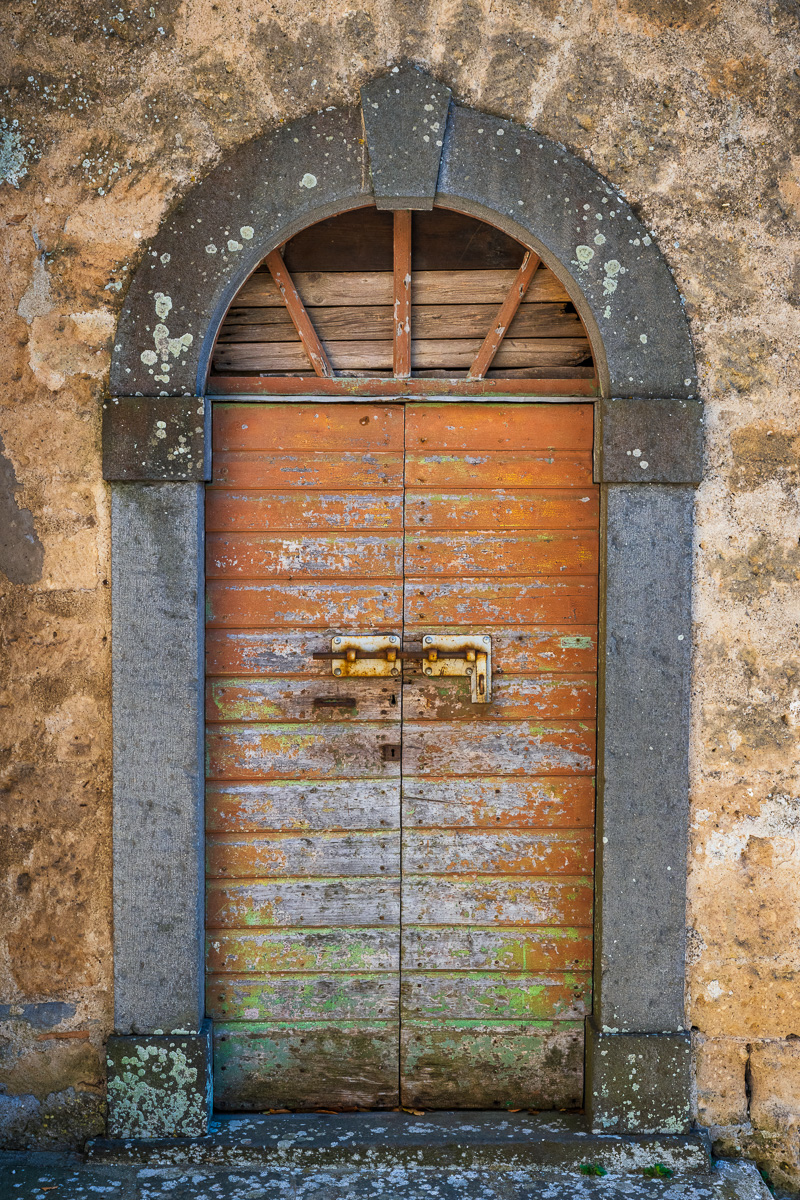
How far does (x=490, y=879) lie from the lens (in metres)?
3.46

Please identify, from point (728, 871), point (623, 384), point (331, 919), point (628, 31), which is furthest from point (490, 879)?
point (628, 31)

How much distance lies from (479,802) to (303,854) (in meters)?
0.69

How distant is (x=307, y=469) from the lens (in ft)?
11.2

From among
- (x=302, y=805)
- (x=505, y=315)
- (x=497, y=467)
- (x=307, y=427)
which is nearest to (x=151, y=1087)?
(x=302, y=805)

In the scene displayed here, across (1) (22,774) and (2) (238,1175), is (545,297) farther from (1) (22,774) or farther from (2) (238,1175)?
(2) (238,1175)

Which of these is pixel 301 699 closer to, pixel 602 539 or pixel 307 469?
pixel 307 469

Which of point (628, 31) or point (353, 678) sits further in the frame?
point (353, 678)

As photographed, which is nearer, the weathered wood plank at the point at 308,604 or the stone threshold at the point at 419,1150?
the stone threshold at the point at 419,1150

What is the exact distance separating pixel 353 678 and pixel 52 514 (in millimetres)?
1221

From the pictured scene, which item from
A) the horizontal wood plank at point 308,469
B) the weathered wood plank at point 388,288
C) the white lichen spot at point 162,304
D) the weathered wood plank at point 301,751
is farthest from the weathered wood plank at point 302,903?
the weathered wood plank at point 388,288

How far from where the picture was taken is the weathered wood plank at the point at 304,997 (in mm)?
3424

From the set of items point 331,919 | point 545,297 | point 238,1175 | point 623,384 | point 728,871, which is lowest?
point 238,1175

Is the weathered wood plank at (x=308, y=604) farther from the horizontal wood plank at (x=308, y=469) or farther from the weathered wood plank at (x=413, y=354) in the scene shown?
the weathered wood plank at (x=413, y=354)

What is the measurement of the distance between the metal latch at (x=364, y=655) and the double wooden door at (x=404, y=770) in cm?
4
